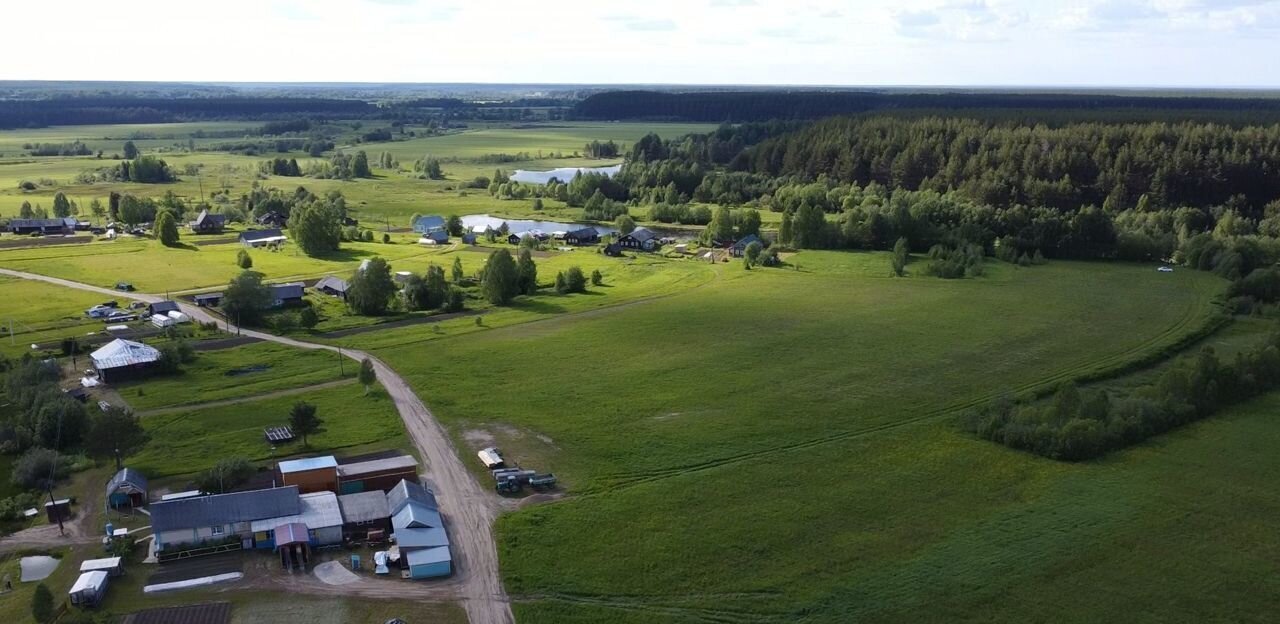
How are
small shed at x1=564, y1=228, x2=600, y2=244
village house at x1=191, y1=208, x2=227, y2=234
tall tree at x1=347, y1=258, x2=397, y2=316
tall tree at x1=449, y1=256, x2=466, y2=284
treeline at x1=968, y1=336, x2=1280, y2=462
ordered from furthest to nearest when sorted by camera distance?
village house at x1=191, y1=208, x2=227, y2=234
small shed at x1=564, y1=228, x2=600, y2=244
tall tree at x1=449, y1=256, x2=466, y2=284
tall tree at x1=347, y1=258, x2=397, y2=316
treeline at x1=968, y1=336, x2=1280, y2=462

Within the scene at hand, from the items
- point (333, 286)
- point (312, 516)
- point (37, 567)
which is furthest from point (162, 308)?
point (312, 516)

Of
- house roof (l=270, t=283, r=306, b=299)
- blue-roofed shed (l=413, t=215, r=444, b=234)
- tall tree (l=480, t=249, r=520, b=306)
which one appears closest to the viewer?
house roof (l=270, t=283, r=306, b=299)

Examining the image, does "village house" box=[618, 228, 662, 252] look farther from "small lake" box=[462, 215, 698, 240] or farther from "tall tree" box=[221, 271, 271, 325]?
"tall tree" box=[221, 271, 271, 325]

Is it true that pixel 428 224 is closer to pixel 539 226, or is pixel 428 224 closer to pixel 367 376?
pixel 539 226

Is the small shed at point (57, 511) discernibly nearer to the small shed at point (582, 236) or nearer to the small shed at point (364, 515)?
the small shed at point (364, 515)

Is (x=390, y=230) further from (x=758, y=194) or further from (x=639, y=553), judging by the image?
(x=639, y=553)

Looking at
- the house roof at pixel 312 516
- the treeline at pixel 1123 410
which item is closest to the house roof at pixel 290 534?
the house roof at pixel 312 516

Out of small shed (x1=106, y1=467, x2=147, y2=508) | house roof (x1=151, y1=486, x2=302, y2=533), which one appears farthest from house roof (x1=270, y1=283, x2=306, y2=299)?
house roof (x1=151, y1=486, x2=302, y2=533)
